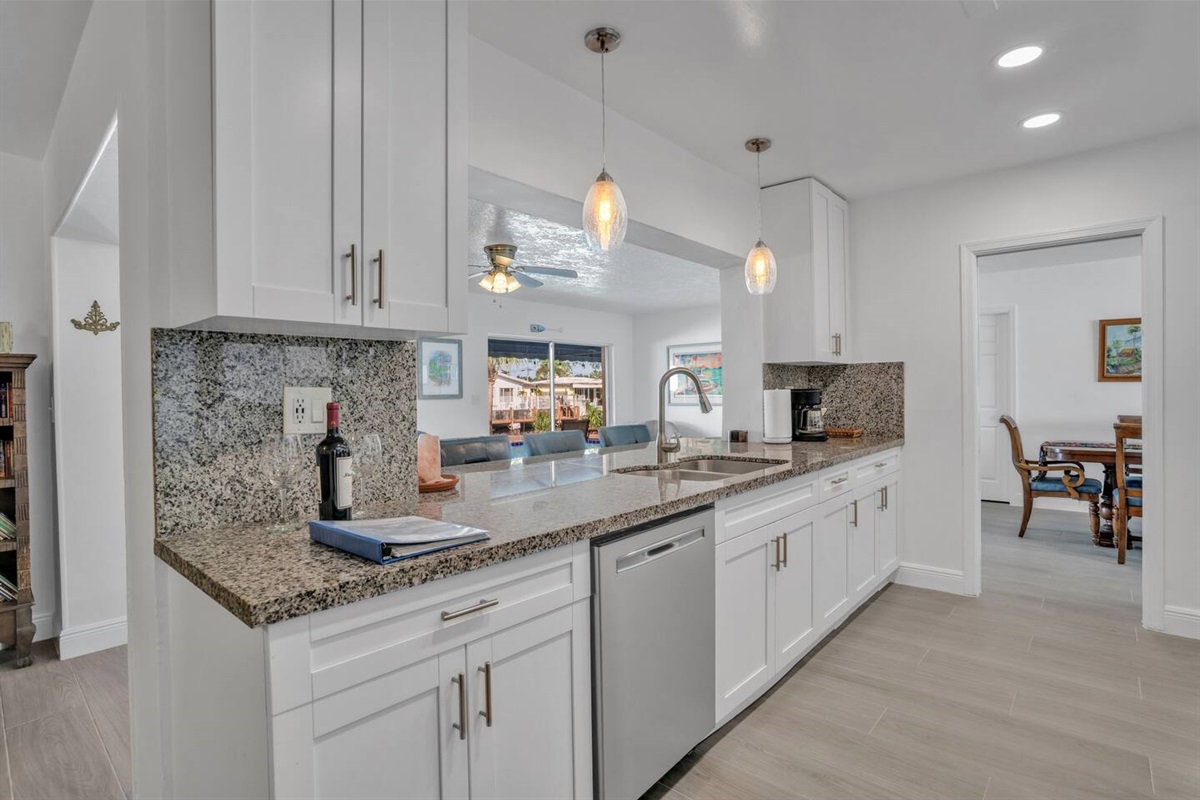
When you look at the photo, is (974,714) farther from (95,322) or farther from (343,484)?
(95,322)

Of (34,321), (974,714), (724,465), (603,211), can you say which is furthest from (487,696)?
(34,321)

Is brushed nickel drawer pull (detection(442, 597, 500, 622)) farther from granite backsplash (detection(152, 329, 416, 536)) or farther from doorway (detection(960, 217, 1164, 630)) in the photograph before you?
doorway (detection(960, 217, 1164, 630))

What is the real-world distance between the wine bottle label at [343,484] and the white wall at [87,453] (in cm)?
218

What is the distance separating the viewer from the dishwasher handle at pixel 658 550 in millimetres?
1581

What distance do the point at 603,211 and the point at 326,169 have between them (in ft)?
3.09

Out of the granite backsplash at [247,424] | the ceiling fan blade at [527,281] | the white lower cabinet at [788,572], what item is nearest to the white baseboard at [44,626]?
the granite backsplash at [247,424]

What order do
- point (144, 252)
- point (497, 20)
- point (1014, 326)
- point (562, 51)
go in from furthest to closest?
1. point (1014, 326)
2. point (562, 51)
3. point (497, 20)
4. point (144, 252)

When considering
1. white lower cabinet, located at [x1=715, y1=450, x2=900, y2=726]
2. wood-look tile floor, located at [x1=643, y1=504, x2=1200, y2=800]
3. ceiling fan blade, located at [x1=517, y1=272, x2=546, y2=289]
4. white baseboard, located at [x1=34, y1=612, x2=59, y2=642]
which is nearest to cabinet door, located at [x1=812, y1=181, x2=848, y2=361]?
white lower cabinet, located at [x1=715, y1=450, x2=900, y2=726]

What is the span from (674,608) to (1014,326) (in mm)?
5953

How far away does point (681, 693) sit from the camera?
1.77m

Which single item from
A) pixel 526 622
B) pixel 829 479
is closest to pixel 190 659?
pixel 526 622

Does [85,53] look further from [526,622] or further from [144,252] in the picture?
[526,622]

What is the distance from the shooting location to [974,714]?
220cm

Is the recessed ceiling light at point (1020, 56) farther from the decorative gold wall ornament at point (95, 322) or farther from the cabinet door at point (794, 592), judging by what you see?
the decorative gold wall ornament at point (95, 322)
